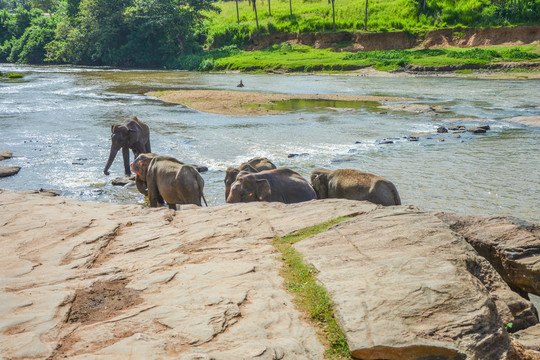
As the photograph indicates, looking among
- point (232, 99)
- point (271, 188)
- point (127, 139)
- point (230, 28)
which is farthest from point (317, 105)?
point (230, 28)

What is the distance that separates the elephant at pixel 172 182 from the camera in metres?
11.5

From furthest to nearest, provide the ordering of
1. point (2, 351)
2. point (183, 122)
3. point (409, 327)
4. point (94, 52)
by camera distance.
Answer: point (94, 52) < point (183, 122) < point (409, 327) < point (2, 351)

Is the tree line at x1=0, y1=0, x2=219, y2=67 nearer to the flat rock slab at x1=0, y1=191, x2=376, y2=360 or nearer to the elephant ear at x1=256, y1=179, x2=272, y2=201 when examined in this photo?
the elephant ear at x1=256, y1=179, x2=272, y2=201

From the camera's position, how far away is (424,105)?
3092 centimetres

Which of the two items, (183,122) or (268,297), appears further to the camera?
(183,122)

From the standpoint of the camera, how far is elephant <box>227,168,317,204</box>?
10266mm

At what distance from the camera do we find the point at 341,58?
63969 millimetres

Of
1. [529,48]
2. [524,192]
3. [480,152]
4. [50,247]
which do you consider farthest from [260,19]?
[50,247]

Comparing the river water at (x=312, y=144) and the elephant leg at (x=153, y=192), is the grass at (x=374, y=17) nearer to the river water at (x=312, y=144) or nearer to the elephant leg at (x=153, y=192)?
the river water at (x=312, y=144)

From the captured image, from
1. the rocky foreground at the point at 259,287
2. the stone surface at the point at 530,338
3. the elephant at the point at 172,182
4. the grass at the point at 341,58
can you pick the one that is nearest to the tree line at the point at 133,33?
the grass at the point at 341,58

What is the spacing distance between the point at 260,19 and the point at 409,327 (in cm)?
8784

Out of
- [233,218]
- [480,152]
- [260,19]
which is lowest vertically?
[480,152]

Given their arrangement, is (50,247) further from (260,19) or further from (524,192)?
(260,19)

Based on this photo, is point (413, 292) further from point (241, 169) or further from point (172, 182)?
point (172, 182)
